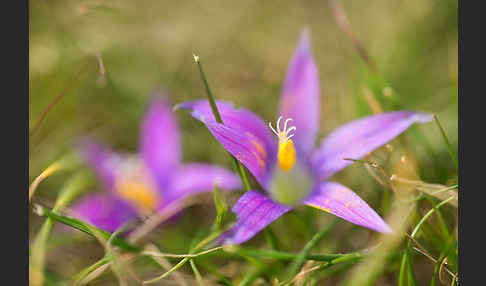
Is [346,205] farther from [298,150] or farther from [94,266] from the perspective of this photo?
[94,266]

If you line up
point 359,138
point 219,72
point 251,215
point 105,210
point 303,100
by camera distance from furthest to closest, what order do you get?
point 219,72 → point 105,210 → point 303,100 → point 359,138 → point 251,215

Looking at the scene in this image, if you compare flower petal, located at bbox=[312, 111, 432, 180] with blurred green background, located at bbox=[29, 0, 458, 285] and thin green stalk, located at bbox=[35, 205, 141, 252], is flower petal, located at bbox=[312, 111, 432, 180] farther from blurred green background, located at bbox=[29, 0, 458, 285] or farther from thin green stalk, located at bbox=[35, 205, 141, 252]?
thin green stalk, located at bbox=[35, 205, 141, 252]

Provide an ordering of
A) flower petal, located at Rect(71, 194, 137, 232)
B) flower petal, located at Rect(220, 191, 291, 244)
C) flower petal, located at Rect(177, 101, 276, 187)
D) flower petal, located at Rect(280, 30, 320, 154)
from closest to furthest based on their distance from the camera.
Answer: flower petal, located at Rect(220, 191, 291, 244), flower petal, located at Rect(177, 101, 276, 187), flower petal, located at Rect(280, 30, 320, 154), flower petal, located at Rect(71, 194, 137, 232)

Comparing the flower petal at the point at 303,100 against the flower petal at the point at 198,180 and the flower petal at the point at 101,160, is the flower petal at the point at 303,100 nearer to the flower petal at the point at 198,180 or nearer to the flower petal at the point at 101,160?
the flower petal at the point at 198,180

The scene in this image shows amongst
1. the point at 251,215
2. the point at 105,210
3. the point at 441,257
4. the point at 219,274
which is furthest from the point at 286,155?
the point at 105,210

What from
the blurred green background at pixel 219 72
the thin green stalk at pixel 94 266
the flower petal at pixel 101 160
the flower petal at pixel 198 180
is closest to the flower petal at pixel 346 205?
the blurred green background at pixel 219 72

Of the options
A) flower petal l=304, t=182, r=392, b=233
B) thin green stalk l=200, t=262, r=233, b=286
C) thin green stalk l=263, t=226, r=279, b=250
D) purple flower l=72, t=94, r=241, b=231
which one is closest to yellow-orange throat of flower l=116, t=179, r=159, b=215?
purple flower l=72, t=94, r=241, b=231
